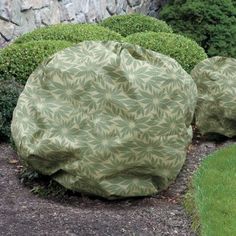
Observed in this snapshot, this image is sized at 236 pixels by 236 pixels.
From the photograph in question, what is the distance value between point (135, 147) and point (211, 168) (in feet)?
3.34

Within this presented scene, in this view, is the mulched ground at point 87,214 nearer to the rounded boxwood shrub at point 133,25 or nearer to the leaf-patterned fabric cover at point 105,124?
the leaf-patterned fabric cover at point 105,124

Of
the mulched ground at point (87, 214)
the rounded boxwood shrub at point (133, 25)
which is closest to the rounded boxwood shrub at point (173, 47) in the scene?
the rounded boxwood shrub at point (133, 25)

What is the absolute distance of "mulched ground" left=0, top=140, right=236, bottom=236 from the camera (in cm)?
386

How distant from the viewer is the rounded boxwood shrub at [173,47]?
7.00 m

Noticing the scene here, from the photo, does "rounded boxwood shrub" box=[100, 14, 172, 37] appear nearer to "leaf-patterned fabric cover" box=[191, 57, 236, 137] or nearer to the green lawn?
"leaf-patterned fabric cover" box=[191, 57, 236, 137]

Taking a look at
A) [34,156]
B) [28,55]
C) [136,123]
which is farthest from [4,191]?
[28,55]

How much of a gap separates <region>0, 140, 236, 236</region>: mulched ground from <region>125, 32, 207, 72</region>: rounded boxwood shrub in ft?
8.09

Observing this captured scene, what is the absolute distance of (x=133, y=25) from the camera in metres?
8.78

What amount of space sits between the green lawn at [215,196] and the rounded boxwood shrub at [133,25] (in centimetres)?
357

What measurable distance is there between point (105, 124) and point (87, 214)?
573 millimetres

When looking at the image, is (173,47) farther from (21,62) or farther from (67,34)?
(21,62)

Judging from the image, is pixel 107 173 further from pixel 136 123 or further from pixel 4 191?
pixel 4 191

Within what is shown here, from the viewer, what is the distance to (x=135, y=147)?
425 centimetres

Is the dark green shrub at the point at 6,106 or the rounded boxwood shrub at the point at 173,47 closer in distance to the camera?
the dark green shrub at the point at 6,106
